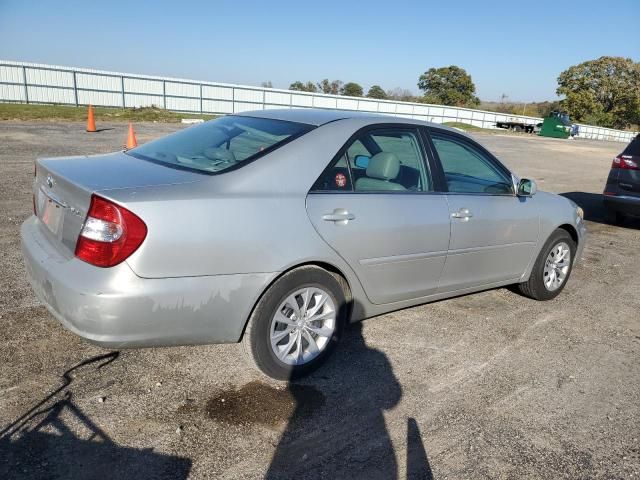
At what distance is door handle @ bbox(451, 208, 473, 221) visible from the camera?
3.98 m

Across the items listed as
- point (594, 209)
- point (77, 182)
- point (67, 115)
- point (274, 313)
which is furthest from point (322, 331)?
point (67, 115)

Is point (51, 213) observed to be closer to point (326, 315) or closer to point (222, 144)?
point (222, 144)

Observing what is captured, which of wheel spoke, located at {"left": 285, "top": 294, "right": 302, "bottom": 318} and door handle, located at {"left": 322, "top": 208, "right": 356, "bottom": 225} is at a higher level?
door handle, located at {"left": 322, "top": 208, "right": 356, "bottom": 225}

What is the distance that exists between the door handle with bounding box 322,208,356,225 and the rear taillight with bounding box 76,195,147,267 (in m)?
1.10

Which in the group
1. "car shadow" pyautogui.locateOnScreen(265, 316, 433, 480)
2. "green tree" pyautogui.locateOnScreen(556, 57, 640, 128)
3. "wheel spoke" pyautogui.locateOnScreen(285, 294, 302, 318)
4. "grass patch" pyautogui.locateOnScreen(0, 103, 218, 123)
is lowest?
"car shadow" pyautogui.locateOnScreen(265, 316, 433, 480)

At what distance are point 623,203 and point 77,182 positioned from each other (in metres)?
8.26

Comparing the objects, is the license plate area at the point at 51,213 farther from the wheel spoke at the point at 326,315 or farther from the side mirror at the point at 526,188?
the side mirror at the point at 526,188

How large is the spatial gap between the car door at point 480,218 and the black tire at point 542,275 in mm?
181

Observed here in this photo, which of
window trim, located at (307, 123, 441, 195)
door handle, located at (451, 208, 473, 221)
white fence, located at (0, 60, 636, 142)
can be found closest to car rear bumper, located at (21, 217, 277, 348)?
window trim, located at (307, 123, 441, 195)

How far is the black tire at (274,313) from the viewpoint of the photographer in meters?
3.08

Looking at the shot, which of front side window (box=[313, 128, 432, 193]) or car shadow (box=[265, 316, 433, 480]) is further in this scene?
front side window (box=[313, 128, 432, 193])

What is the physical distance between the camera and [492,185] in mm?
4465

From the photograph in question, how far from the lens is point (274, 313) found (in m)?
3.14

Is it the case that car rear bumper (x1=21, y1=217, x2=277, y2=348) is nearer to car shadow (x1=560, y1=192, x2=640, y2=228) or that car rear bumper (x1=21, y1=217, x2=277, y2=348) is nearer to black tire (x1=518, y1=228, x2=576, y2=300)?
black tire (x1=518, y1=228, x2=576, y2=300)
